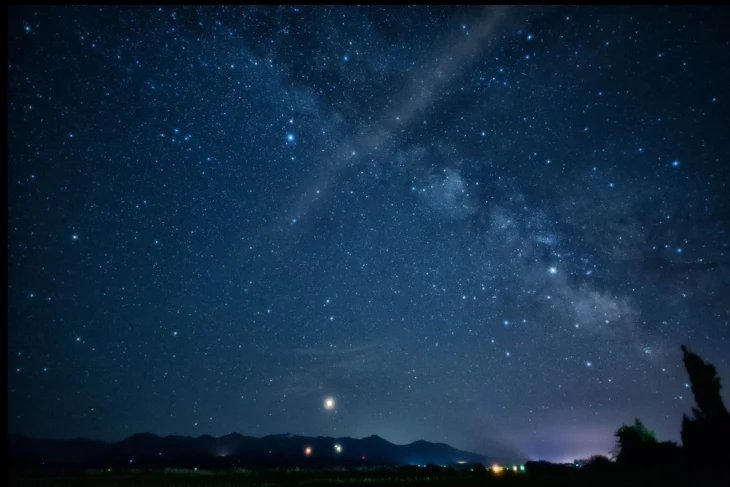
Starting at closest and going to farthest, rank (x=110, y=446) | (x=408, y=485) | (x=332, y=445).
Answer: (x=408, y=485)
(x=110, y=446)
(x=332, y=445)

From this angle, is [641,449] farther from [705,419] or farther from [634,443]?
[705,419]

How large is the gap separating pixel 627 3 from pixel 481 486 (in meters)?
16.7

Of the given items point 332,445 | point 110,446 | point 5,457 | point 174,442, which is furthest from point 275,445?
point 5,457

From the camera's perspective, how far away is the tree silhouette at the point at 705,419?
2270 centimetres

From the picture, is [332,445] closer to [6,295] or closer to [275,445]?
[275,445]

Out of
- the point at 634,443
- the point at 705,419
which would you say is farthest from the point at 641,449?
the point at 705,419

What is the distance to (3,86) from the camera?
3133 mm

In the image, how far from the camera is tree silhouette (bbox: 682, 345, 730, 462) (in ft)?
74.5

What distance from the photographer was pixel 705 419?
26.7m

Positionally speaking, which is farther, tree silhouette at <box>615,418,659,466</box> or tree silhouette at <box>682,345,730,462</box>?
tree silhouette at <box>615,418,659,466</box>

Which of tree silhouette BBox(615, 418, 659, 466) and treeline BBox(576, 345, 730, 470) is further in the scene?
tree silhouette BBox(615, 418, 659, 466)

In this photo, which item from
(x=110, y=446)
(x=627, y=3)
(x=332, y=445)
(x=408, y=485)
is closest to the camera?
(x=627, y=3)

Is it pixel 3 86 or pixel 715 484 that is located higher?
pixel 3 86

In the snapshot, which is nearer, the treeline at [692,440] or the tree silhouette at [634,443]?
the treeline at [692,440]
